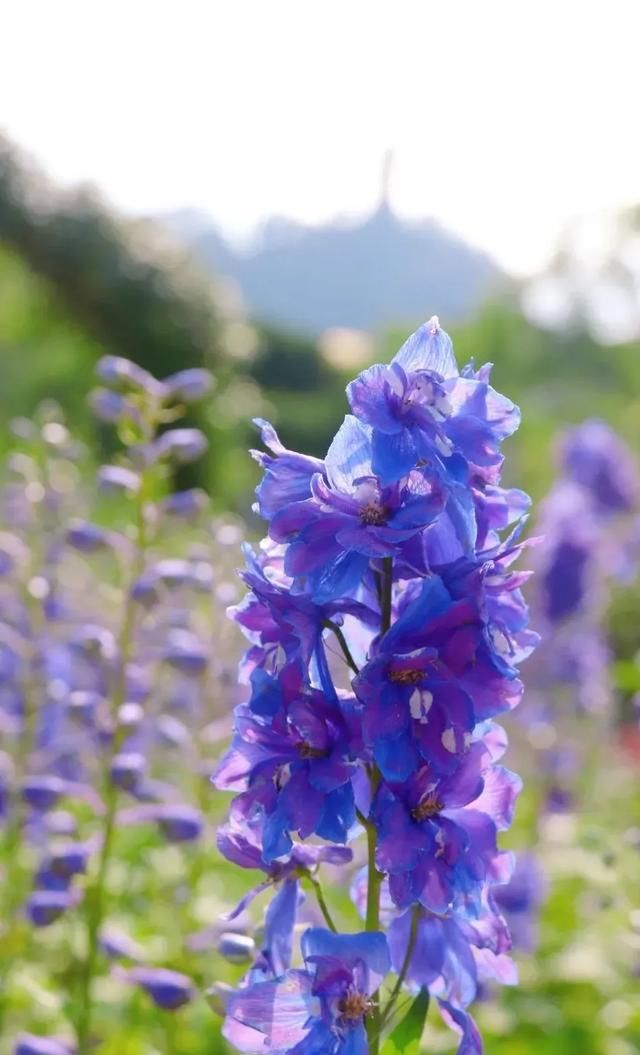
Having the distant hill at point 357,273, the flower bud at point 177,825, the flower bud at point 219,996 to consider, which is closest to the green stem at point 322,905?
the flower bud at point 219,996

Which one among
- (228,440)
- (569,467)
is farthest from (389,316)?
(569,467)

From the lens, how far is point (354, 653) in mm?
1533

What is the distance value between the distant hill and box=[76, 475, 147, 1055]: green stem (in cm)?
2393

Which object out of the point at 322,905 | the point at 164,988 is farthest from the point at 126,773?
the point at 322,905

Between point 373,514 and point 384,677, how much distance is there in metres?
0.19

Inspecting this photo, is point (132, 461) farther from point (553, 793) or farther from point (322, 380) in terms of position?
point (322, 380)

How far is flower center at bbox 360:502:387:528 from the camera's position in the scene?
4.40 feet

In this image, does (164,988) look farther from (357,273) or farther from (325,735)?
(357,273)

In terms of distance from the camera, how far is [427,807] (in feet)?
4.41

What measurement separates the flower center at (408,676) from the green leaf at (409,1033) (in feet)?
1.34

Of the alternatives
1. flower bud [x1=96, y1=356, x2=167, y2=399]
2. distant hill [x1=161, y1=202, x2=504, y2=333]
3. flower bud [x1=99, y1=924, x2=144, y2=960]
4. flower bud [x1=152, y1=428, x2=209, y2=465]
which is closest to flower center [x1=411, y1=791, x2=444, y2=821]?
flower bud [x1=99, y1=924, x2=144, y2=960]

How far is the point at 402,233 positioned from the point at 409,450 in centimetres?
3102

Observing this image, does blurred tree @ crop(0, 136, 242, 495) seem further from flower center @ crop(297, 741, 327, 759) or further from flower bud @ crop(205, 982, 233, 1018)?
flower center @ crop(297, 741, 327, 759)

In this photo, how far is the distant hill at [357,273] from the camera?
3494cm
